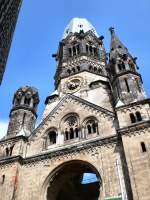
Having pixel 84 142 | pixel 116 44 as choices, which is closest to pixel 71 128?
pixel 84 142

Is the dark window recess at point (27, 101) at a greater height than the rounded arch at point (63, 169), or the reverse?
the dark window recess at point (27, 101)

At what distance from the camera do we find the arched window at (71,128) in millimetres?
22509

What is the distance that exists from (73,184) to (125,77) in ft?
31.5

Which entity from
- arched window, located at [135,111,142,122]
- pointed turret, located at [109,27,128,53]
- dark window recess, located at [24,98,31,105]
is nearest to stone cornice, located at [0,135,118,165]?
arched window, located at [135,111,142,122]

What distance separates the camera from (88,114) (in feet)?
76.5

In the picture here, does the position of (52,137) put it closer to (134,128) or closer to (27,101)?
(27,101)

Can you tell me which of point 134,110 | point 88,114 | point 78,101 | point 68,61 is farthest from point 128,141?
point 68,61

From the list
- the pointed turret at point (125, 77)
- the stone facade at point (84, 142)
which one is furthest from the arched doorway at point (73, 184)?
the pointed turret at point (125, 77)

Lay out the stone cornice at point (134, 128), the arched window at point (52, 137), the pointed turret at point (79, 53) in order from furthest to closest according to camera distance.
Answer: the pointed turret at point (79, 53) → the arched window at point (52, 137) → the stone cornice at point (134, 128)

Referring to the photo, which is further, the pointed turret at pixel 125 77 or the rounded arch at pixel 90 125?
the pointed turret at pixel 125 77

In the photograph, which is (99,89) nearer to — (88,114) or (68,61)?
(88,114)

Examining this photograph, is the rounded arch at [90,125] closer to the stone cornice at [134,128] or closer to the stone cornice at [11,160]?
the stone cornice at [134,128]

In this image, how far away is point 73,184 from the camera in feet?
82.9

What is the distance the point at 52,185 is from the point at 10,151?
4172 mm
